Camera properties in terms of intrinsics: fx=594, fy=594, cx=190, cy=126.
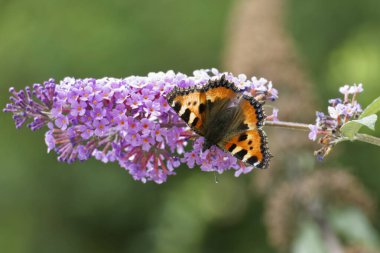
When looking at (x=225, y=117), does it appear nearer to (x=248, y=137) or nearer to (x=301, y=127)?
(x=248, y=137)

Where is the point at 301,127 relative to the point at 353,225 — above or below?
below

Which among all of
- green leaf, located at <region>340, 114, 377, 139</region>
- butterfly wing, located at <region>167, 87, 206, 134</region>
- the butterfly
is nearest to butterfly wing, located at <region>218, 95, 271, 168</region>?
the butterfly

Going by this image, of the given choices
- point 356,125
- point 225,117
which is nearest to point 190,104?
point 225,117

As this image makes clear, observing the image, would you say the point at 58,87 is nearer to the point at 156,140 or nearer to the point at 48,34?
the point at 156,140

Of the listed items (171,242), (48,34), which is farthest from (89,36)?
(171,242)

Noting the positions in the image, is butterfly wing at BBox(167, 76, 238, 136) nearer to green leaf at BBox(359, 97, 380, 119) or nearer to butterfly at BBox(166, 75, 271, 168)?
butterfly at BBox(166, 75, 271, 168)

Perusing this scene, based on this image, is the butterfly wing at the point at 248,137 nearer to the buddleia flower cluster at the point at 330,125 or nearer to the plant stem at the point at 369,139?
the buddleia flower cluster at the point at 330,125
